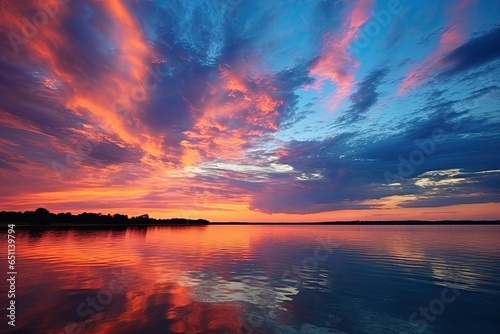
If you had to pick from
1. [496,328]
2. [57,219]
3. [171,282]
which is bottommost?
[496,328]

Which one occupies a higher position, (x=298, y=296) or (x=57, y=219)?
(x=57, y=219)

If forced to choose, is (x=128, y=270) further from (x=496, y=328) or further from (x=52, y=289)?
(x=496, y=328)

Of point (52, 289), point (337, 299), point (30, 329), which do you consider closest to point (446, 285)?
point (337, 299)

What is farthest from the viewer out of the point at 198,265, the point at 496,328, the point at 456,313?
the point at 198,265

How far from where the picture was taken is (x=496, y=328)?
48.1 ft

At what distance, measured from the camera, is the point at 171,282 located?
23078 millimetres

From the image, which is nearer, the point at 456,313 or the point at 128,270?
the point at 456,313

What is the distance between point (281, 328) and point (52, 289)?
17.9 meters

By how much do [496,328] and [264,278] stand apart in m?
16.6

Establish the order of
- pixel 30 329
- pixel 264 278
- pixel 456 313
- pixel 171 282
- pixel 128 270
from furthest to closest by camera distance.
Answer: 1. pixel 128 270
2. pixel 264 278
3. pixel 171 282
4. pixel 456 313
5. pixel 30 329

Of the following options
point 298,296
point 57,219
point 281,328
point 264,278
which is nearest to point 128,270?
point 264,278

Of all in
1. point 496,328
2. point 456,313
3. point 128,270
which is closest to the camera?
point 496,328

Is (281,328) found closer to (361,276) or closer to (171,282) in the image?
(171,282)

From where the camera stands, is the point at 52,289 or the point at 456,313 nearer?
the point at 456,313
